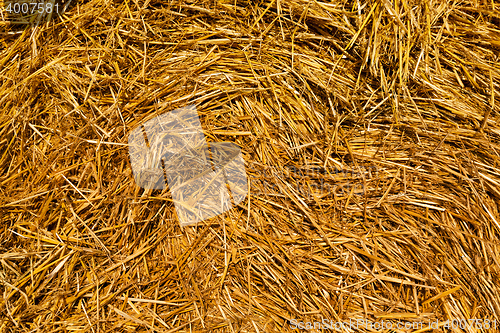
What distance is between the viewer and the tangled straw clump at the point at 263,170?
4.26 feet

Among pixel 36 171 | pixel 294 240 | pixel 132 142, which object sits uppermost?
pixel 132 142

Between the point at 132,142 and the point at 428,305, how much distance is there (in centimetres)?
154

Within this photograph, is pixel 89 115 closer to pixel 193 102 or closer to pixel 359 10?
pixel 193 102

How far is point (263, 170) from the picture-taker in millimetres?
1358

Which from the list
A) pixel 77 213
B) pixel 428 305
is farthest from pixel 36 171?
pixel 428 305

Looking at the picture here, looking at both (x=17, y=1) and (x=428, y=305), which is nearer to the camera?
(x=428, y=305)

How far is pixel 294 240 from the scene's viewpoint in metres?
1.33

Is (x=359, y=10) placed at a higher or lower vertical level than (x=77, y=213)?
higher

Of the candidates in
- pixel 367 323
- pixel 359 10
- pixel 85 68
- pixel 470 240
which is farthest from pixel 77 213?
pixel 470 240

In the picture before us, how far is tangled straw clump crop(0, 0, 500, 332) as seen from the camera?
1.30 m

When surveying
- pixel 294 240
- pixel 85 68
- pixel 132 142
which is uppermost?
pixel 85 68

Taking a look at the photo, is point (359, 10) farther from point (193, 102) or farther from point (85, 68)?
point (85, 68)

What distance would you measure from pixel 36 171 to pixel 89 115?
0.36 meters

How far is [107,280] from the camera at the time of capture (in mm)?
1322
